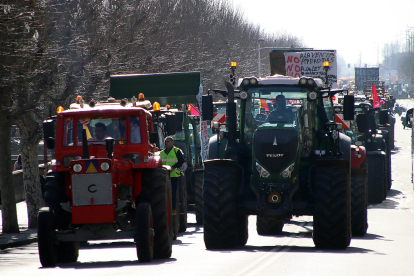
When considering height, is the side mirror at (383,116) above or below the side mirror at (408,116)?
above

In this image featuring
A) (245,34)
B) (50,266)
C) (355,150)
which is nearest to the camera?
(50,266)

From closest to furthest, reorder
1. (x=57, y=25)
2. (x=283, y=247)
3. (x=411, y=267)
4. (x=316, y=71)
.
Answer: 1. (x=411, y=267)
2. (x=283, y=247)
3. (x=57, y=25)
4. (x=316, y=71)

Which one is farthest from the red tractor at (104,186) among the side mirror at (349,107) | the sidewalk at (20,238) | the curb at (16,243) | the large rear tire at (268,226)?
the sidewalk at (20,238)

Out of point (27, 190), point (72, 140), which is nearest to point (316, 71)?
point (27, 190)

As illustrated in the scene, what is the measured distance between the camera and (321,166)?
1163 cm

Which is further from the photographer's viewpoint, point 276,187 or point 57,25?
point 57,25

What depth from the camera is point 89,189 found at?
1028 cm

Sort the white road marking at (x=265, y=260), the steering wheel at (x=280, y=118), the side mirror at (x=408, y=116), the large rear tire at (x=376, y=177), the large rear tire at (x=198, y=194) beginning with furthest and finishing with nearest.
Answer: the side mirror at (x=408, y=116) < the large rear tire at (x=376, y=177) < the large rear tire at (x=198, y=194) < the steering wheel at (x=280, y=118) < the white road marking at (x=265, y=260)

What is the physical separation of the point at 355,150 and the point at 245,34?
53.3 meters

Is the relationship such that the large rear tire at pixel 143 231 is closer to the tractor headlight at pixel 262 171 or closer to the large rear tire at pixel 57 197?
the large rear tire at pixel 57 197

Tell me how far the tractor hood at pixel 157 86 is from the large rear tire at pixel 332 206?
7607 mm

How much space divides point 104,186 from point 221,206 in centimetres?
223

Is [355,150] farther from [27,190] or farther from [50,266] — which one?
[50,266]

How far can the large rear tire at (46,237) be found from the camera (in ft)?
34.2
